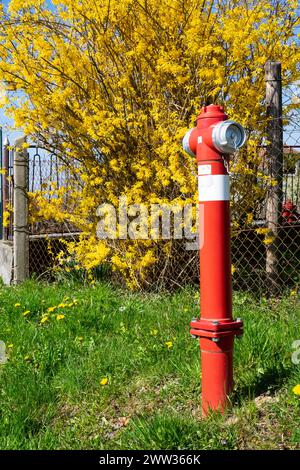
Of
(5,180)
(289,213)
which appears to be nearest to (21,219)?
(5,180)

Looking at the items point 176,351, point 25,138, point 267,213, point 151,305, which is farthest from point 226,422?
point 25,138

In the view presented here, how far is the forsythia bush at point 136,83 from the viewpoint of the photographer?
15.7 feet

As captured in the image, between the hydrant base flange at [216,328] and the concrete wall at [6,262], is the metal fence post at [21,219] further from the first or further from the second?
the hydrant base flange at [216,328]

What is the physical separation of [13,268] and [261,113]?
3.40m

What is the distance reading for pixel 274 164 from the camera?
4.80 meters

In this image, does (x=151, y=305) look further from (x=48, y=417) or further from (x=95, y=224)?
(x=48, y=417)

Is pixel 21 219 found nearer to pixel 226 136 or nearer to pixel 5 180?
pixel 5 180

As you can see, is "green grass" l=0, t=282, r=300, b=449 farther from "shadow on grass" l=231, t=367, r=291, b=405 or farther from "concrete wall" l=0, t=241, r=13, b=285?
"concrete wall" l=0, t=241, r=13, b=285

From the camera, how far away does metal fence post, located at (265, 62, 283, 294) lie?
476 cm

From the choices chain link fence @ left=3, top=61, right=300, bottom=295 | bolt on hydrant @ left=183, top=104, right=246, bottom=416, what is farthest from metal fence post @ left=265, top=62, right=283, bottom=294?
bolt on hydrant @ left=183, top=104, right=246, bottom=416

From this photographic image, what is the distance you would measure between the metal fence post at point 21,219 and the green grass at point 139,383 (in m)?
2.24

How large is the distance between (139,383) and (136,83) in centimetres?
286

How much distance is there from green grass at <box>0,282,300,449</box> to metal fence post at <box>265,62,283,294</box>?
0.41 meters

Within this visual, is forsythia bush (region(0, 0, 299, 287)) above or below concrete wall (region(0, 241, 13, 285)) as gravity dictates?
above
